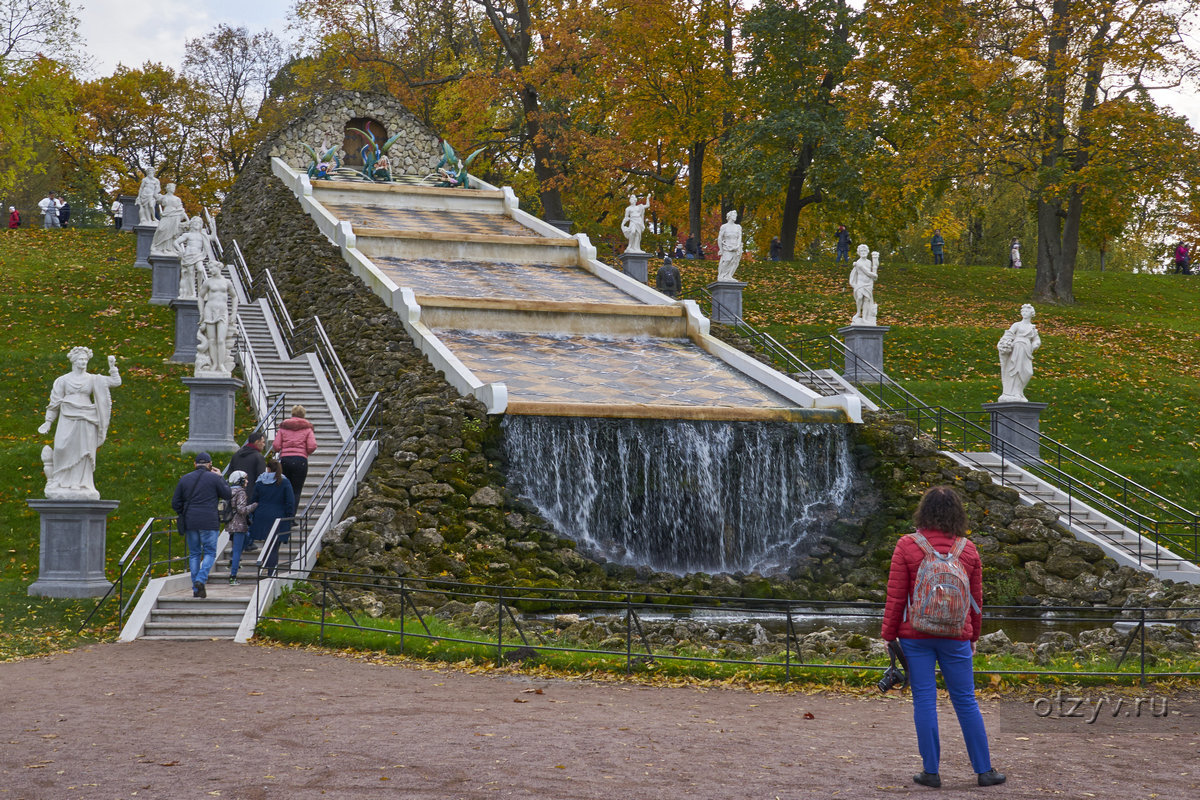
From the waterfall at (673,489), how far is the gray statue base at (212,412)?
5.02 metres

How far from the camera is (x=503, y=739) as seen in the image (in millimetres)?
7660

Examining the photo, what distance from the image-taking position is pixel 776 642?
12.4m

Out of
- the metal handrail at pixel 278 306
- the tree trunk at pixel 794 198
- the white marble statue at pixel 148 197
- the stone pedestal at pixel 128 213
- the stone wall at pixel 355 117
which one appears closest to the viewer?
the metal handrail at pixel 278 306

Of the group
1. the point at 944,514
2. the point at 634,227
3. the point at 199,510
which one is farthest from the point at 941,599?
the point at 634,227

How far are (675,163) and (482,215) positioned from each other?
47.5 ft

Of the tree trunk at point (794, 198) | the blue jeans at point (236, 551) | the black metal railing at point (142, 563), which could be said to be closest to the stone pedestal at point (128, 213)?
the tree trunk at point (794, 198)

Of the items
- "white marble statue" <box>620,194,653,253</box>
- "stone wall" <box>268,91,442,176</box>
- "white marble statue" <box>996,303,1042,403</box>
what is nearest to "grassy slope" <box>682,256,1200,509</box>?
"white marble statue" <box>996,303,1042,403</box>

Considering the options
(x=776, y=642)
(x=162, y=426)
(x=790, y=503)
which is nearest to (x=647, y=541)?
(x=790, y=503)

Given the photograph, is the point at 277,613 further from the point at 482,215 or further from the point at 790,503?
the point at 482,215

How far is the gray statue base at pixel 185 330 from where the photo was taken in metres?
24.4

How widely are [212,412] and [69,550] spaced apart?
5821mm

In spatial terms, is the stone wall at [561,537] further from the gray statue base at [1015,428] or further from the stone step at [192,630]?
the gray statue base at [1015,428]

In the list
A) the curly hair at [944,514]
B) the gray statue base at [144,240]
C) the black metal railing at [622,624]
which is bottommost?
the black metal railing at [622,624]

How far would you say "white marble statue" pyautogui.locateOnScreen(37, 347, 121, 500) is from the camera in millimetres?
14117
